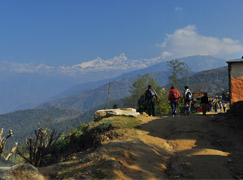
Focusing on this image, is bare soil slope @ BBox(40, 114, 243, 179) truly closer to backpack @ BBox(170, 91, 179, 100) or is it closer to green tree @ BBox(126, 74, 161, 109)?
backpack @ BBox(170, 91, 179, 100)

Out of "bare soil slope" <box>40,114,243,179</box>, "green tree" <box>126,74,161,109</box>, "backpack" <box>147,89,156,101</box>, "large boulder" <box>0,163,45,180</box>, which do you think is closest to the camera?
"large boulder" <box>0,163,45,180</box>

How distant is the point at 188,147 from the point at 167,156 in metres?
1.66

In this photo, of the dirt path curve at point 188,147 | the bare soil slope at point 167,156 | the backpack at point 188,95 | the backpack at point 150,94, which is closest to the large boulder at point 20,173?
the bare soil slope at point 167,156

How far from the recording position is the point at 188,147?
10594 mm

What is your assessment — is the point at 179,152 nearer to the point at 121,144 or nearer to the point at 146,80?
the point at 121,144

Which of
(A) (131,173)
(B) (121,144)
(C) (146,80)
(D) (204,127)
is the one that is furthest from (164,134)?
(C) (146,80)

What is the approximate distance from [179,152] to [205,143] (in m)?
1.99

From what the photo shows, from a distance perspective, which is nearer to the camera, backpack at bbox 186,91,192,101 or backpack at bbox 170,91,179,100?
backpack at bbox 170,91,179,100

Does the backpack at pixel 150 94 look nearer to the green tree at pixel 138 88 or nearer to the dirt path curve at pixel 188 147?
the dirt path curve at pixel 188 147

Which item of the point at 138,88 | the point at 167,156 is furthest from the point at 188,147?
the point at 138,88

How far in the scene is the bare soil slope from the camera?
24.5 ft

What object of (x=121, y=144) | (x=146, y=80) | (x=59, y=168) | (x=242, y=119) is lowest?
(x=59, y=168)

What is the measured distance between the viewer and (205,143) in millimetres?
11000

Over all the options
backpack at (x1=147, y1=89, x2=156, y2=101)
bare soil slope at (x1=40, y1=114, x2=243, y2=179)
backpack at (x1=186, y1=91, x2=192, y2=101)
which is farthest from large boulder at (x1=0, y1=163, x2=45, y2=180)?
backpack at (x1=186, y1=91, x2=192, y2=101)
